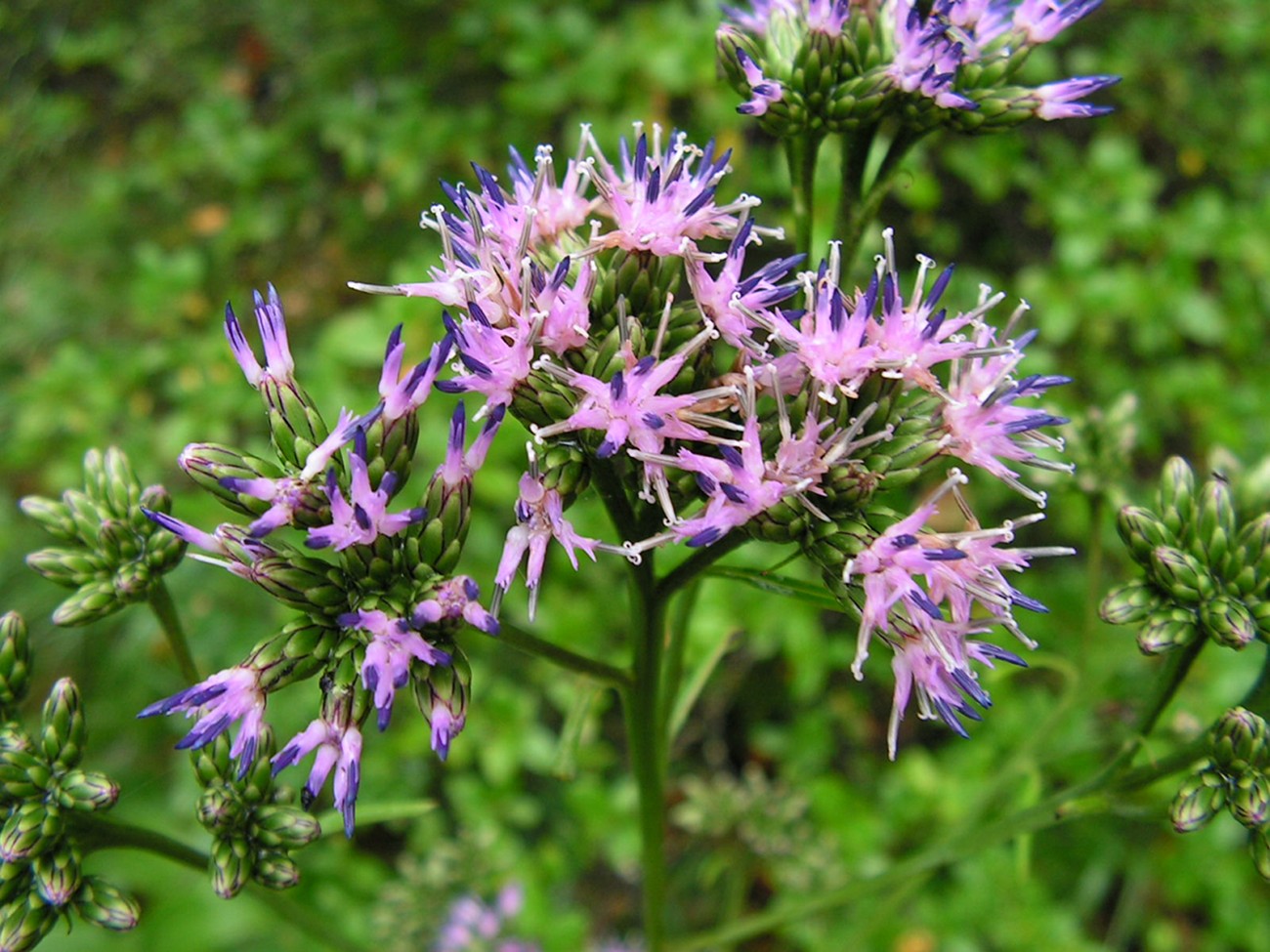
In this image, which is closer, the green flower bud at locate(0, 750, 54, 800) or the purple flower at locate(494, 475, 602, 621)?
the purple flower at locate(494, 475, 602, 621)

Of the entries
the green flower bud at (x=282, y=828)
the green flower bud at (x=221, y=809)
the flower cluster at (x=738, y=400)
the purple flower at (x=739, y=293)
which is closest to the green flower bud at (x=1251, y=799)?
the flower cluster at (x=738, y=400)

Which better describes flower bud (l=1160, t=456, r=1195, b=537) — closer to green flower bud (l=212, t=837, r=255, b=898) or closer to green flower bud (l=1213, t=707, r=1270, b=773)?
green flower bud (l=1213, t=707, r=1270, b=773)

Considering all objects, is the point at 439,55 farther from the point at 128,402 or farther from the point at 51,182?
the point at 51,182

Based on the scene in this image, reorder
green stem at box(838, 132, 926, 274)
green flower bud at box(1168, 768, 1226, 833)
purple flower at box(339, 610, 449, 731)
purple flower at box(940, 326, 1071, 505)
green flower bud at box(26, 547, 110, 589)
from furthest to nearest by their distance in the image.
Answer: green flower bud at box(26, 547, 110, 589) < green stem at box(838, 132, 926, 274) < green flower bud at box(1168, 768, 1226, 833) < purple flower at box(940, 326, 1071, 505) < purple flower at box(339, 610, 449, 731)

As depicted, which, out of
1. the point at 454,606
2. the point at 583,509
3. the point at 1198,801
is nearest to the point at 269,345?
the point at 454,606

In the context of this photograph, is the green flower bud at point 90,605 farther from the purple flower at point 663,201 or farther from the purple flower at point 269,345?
the purple flower at point 663,201

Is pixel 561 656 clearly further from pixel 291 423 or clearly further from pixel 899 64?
pixel 899 64

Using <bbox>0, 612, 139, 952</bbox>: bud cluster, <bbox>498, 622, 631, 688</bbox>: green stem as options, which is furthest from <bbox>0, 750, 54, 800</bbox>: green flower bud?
<bbox>498, 622, 631, 688</bbox>: green stem
